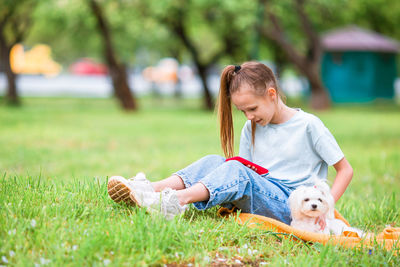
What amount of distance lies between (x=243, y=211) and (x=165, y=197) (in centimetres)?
70

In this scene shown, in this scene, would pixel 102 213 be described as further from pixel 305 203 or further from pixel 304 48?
pixel 304 48

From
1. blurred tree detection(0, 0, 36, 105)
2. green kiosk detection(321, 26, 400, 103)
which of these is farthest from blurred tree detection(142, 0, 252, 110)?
blurred tree detection(0, 0, 36, 105)

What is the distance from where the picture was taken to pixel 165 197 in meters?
3.34

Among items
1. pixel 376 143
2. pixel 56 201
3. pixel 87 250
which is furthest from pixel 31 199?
pixel 376 143

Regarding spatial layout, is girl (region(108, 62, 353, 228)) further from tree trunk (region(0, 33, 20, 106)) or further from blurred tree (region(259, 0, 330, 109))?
tree trunk (region(0, 33, 20, 106))

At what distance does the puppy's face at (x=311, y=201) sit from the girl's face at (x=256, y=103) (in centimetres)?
70

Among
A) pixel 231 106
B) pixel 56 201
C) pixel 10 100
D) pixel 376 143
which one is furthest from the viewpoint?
pixel 10 100

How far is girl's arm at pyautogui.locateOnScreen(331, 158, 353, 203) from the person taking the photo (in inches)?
140

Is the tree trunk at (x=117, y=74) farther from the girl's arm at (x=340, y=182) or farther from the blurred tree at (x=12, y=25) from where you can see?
the girl's arm at (x=340, y=182)

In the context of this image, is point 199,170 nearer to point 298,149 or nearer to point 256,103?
point 256,103

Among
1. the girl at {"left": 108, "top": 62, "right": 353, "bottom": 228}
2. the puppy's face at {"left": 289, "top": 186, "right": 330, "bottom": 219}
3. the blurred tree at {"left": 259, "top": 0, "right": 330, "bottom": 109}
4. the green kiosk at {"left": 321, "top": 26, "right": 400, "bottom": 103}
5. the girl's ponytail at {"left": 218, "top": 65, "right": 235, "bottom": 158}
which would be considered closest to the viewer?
the puppy's face at {"left": 289, "top": 186, "right": 330, "bottom": 219}

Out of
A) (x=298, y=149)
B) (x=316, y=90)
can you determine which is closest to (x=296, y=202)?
(x=298, y=149)

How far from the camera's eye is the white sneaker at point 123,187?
3.32 meters

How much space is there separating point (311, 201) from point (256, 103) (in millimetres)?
880
